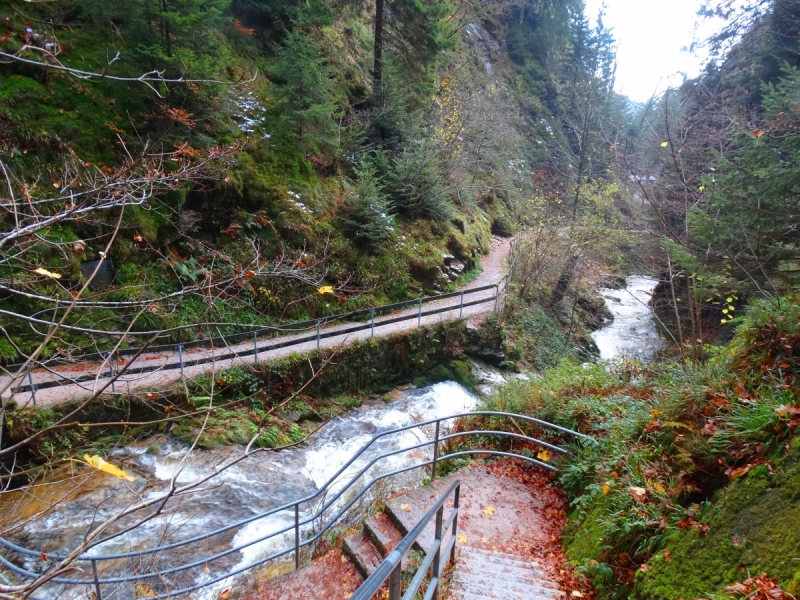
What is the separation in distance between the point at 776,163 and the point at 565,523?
666 centimetres

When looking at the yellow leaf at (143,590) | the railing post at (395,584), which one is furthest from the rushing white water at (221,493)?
the railing post at (395,584)

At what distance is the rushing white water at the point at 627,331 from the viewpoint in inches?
595

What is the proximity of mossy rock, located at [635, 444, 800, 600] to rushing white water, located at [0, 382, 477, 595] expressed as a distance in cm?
381

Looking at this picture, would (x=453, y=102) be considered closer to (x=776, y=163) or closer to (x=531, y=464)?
(x=776, y=163)

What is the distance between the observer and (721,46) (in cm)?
1310

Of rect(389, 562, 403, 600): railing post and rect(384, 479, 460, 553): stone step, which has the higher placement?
rect(389, 562, 403, 600): railing post

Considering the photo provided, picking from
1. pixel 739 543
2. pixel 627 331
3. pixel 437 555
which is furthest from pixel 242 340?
pixel 627 331

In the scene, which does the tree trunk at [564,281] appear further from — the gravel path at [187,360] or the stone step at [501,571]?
the stone step at [501,571]

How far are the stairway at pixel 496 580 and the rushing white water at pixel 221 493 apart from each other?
7.23 feet

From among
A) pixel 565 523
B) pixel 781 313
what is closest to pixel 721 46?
pixel 781 313

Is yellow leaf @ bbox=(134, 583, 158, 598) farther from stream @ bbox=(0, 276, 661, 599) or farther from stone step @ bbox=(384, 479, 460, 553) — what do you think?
stone step @ bbox=(384, 479, 460, 553)

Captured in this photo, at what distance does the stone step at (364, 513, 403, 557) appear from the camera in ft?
13.5

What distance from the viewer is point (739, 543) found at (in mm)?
2678

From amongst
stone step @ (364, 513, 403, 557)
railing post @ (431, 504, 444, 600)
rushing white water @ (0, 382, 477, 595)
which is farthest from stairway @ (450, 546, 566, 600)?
rushing white water @ (0, 382, 477, 595)
